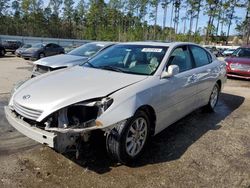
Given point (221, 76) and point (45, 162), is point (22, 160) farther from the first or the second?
Answer: point (221, 76)

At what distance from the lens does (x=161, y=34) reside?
6138 centimetres

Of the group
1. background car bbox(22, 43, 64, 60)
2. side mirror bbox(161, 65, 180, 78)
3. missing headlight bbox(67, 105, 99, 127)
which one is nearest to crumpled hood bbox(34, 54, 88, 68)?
side mirror bbox(161, 65, 180, 78)

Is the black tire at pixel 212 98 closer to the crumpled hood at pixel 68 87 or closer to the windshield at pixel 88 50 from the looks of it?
the crumpled hood at pixel 68 87

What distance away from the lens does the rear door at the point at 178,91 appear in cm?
422

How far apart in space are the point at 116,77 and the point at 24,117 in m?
1.30

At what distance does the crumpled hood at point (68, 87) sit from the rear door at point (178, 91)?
0.49m

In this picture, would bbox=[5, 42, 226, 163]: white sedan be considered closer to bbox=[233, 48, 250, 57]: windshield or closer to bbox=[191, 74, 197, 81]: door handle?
bbox=[191, 74, 197, 81]: door handle

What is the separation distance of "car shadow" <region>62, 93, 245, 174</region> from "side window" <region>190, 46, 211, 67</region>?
1.12 meters

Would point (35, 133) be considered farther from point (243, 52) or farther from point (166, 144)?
point (243, 52)

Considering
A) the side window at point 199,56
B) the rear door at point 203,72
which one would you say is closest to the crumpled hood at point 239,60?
the rear door at point 203,72

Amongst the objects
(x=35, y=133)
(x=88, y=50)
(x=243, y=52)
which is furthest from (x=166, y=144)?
(x=243, y=52)

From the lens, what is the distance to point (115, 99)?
11.3 feet

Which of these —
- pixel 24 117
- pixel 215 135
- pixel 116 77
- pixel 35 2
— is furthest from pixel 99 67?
pixel 35 2

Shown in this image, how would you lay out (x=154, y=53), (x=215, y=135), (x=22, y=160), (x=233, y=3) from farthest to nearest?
(x=233, y=3), (x=215, y=135), (x=154, y=53), (x=22, y=160)
